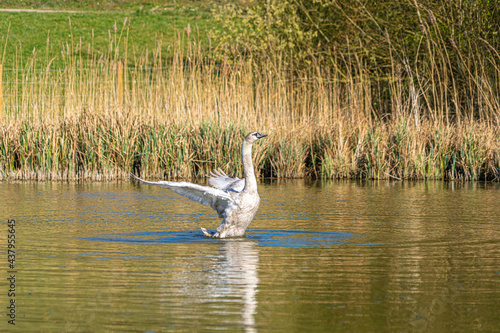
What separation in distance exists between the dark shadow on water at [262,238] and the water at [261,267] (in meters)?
0.01

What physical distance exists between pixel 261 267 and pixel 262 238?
174 cm

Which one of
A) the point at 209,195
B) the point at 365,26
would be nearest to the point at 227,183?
the point at 209,195

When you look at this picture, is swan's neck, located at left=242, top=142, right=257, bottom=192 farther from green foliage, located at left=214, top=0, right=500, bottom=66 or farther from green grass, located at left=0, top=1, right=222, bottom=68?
green grass, located at left=0, top=1, right=222, bottom=68

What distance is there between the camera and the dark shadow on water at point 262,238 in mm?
8039

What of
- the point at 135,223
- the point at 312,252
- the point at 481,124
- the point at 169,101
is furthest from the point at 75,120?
the point at 312,252

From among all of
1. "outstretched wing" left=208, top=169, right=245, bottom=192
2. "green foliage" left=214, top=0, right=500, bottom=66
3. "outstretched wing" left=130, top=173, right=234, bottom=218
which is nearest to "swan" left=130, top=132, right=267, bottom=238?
"outstretched wing" left=130, top=173, right=234, bottom=218

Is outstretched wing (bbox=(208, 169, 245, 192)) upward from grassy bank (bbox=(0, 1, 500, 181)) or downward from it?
downward

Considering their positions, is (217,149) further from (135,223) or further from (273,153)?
(135,223)

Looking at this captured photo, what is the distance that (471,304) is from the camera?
5.31m

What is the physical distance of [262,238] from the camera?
841 cm

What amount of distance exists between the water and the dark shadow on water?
0.01 m

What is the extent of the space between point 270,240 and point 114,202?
3921mm

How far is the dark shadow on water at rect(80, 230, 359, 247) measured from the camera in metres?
8.04

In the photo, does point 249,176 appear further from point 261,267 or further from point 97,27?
point 97,27
